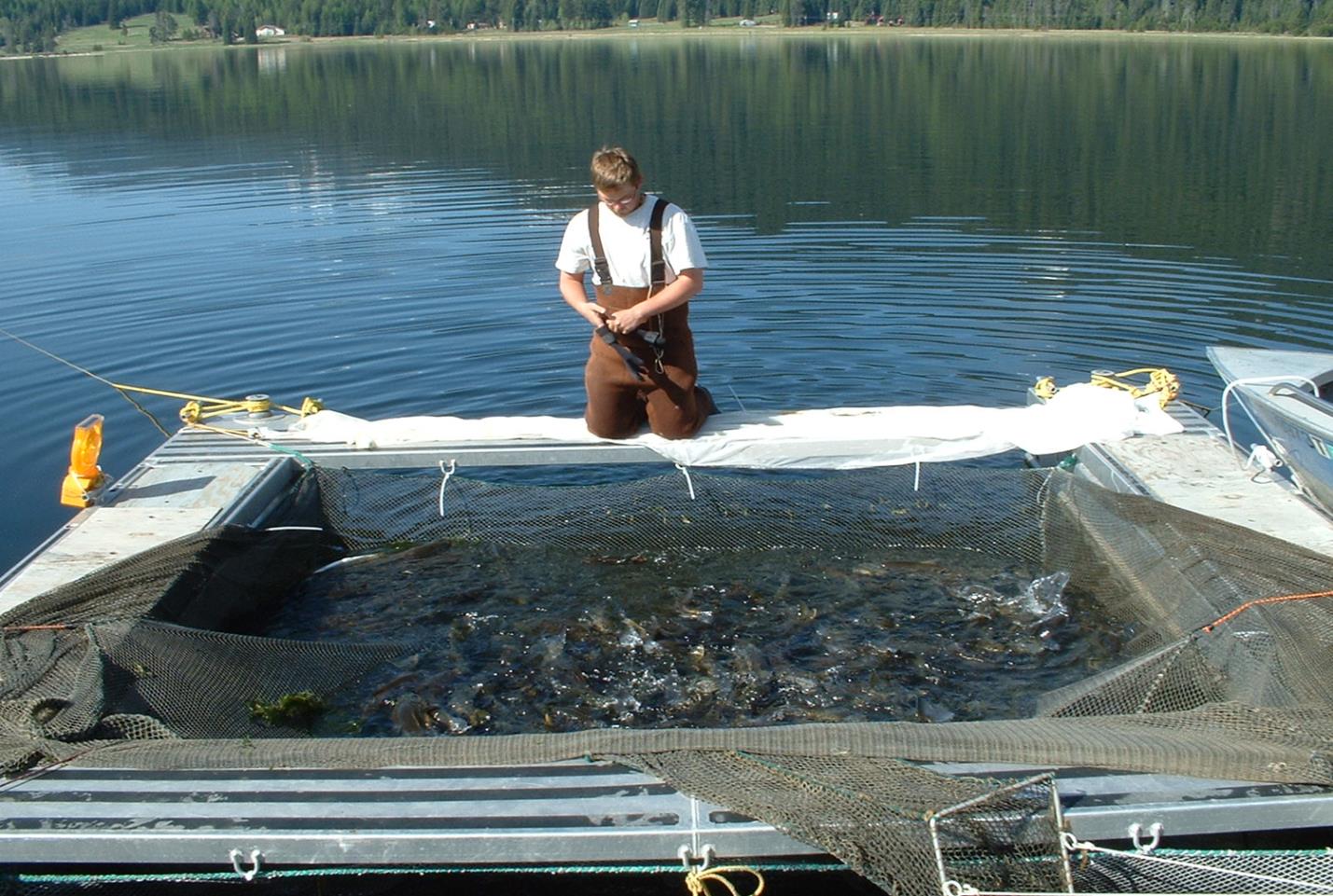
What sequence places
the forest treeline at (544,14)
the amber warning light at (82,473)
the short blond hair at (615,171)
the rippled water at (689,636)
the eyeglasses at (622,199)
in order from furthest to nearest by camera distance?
the forest treeline at (544,14) < the amber warning light at (82,473) < the eyeglasses at (622,199) < the short blond hair at (615,171) < the rippled water at (689,636)

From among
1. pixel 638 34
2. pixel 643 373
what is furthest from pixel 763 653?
pixel 638 34

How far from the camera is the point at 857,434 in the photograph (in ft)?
26.3

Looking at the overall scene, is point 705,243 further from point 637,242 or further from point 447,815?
point 447,815

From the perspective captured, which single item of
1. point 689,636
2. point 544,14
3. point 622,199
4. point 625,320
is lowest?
point 689,636

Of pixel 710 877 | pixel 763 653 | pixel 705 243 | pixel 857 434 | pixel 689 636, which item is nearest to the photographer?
pixel 710 877

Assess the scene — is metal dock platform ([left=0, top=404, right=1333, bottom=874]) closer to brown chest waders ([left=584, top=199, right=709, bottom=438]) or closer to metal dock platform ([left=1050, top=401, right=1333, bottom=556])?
metal dock platform ([left=1050, top=401, right=1333, bottom=556])

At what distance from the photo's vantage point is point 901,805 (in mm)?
4055

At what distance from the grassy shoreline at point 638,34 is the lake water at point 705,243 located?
49314 millimetres

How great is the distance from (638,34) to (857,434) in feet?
375

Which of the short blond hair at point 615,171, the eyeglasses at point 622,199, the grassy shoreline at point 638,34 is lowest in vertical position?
the eyeglasses at point 622,199

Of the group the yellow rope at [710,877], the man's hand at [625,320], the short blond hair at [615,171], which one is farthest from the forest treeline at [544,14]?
the yellow rope at [710,877]

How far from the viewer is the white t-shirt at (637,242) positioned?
7.28 m

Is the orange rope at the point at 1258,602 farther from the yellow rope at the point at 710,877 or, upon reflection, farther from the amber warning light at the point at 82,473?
the amber warning light at the point at 82,473

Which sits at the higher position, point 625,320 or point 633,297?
point 633,297
